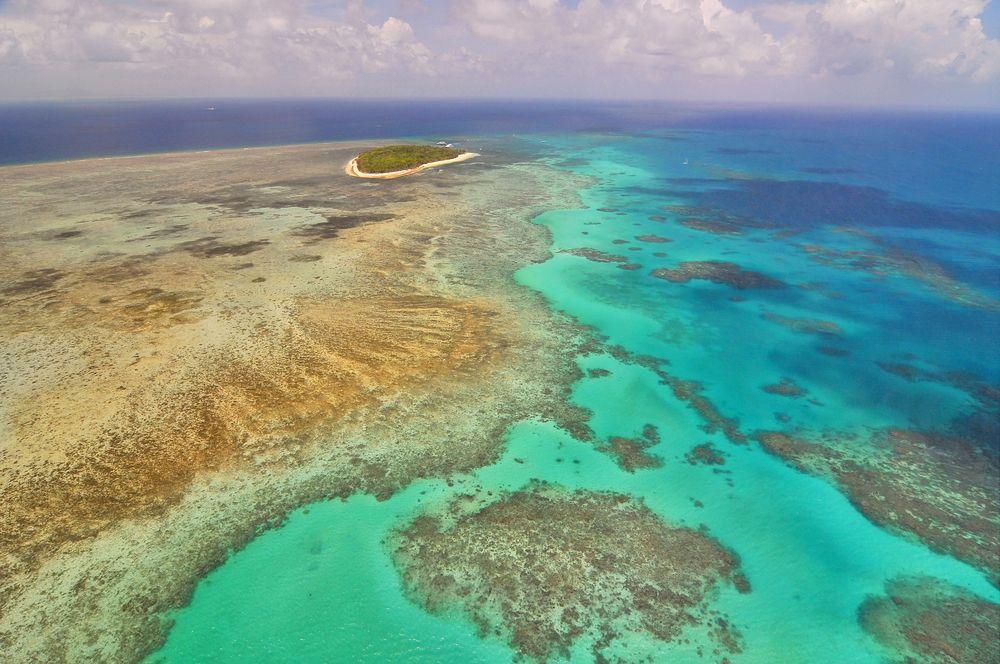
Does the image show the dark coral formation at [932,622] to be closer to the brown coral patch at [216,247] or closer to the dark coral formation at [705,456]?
the dark coral formation at [705,456]

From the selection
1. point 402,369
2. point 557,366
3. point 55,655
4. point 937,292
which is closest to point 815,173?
point 937,292

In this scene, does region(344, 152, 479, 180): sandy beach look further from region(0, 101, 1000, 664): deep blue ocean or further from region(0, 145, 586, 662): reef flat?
region(0, 101, 1000, 664): deep blue ocean

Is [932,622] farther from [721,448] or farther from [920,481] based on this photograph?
[721,448]

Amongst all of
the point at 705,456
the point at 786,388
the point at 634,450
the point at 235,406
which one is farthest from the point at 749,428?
the point at 235,406

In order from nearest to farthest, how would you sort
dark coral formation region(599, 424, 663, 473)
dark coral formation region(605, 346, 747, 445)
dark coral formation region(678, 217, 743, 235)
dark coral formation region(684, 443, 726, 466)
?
dark coral formation region(599, 424, 663, 473) → dark coral formation region(684, 443, 726, 466) → dark coral formation region(605, 346, 747, 445) → dark coral formation region(678, 217, 743, 235)

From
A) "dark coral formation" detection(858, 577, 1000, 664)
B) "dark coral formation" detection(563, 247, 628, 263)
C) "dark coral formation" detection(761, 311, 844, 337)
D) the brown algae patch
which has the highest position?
"dark coral formation" detection(563, 247, 628, 263)

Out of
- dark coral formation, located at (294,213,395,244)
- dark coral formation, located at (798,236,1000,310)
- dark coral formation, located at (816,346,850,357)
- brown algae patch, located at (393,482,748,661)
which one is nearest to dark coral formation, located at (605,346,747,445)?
brown algae patch, located at (393,482,748,661)

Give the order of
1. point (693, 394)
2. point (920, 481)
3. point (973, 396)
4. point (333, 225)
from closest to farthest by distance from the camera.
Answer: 1. point (920, 481)
2. point (973, 396)
3. point (693, 394)
4. point (333, 225)
